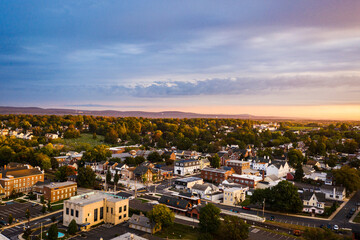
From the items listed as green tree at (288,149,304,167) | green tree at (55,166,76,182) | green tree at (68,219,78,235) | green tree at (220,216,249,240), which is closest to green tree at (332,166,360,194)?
green tree at (288,149,304,167)

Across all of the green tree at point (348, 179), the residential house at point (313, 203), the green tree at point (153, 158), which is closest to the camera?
the residential house at point (313, 203)

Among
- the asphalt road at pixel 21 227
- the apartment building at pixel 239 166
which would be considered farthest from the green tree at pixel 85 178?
the apartment building at pixel 239 166

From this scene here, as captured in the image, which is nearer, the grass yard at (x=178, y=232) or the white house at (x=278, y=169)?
the grass yard at (x=178, y=232)

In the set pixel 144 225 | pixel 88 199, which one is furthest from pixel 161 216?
pixel 88 199

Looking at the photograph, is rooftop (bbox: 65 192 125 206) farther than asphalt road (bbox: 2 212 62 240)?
Yes

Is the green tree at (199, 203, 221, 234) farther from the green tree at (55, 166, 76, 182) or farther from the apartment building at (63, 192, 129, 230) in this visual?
the green tree at (55, 166, 76, 182)

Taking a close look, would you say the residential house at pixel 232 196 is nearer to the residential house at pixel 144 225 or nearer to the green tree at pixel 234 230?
the green tree at pixel 234 230

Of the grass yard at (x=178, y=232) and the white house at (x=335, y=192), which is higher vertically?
the white house at (x=335, y=192)
